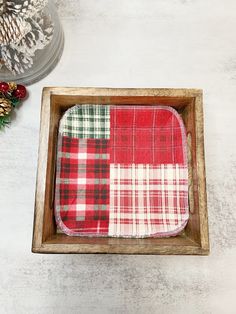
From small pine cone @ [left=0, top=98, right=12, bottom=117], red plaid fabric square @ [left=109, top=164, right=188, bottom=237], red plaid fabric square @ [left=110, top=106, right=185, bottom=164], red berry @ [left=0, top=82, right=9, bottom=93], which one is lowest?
Result: red plaid fabric square @ [left=109, top=164, right=188, bottom=237]

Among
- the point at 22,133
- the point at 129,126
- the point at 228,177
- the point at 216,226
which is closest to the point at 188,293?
the point at 216,226

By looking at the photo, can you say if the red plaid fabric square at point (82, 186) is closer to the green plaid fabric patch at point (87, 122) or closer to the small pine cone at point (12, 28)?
the green plaid fabric patch at point (87, 122)

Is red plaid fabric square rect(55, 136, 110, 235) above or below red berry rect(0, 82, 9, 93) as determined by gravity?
below

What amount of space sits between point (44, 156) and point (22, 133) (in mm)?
205

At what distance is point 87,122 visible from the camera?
0.83 m

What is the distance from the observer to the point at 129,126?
83 centimetres

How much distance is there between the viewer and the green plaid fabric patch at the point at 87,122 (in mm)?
812

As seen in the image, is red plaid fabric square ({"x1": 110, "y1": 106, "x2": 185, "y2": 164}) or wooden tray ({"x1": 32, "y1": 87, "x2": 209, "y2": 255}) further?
red plaid fabric square ({"x1": 110, "y1": 106, "x2": 185, "y2": 164})

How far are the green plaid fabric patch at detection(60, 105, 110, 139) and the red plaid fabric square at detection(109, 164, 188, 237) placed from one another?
80 mm

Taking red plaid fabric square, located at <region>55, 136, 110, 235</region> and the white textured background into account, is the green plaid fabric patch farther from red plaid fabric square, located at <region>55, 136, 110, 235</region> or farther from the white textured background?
the white textured background

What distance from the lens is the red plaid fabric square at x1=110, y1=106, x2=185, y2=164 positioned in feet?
2.68

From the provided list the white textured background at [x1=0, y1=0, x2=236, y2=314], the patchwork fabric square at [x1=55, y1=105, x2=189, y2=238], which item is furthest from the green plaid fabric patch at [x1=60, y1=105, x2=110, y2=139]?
the white textured background at [x1=0, y1=0, x2=236, y2=314]

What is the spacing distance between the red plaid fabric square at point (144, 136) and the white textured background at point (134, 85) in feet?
0.43

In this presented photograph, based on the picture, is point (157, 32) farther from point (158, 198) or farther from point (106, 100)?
point (158, 198)
